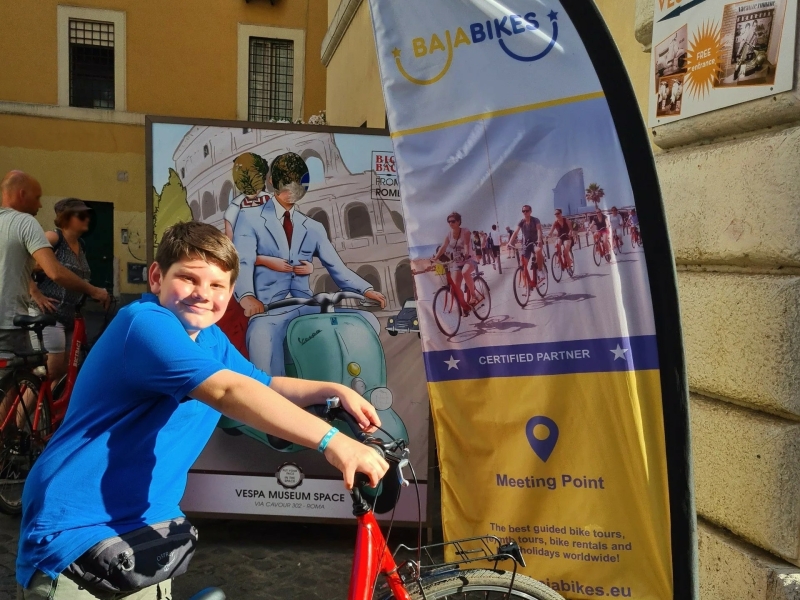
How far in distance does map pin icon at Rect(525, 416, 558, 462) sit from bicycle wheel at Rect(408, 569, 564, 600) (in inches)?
17.4

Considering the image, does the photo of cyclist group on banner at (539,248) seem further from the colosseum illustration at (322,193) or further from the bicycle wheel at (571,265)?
the colosseum illustration at (322,193)

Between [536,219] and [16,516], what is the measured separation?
13.0ft

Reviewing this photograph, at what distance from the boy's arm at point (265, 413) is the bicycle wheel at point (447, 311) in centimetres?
95

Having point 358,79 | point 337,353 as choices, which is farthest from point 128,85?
point 337,353

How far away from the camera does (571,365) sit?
234cm

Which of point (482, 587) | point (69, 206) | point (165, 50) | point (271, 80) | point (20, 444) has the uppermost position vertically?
point (165, 50)

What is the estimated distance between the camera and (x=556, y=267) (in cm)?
233

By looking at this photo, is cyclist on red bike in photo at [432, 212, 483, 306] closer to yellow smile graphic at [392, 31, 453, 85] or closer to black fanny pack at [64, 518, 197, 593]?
yellow smile graphic at [392, 31, 453, 85]

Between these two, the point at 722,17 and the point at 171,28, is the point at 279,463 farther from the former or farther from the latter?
the point at 171,28

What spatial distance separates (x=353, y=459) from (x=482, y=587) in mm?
745

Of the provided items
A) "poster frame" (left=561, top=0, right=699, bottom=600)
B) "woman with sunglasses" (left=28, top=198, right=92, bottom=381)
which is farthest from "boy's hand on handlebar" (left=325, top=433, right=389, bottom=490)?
→ "woman with sunglasses" (left=28, top=198, right=92, bottom=381)

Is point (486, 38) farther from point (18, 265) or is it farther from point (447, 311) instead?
point (18, 265)

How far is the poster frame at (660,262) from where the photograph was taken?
202cm

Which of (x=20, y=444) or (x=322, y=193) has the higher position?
(x=322, y=193)
